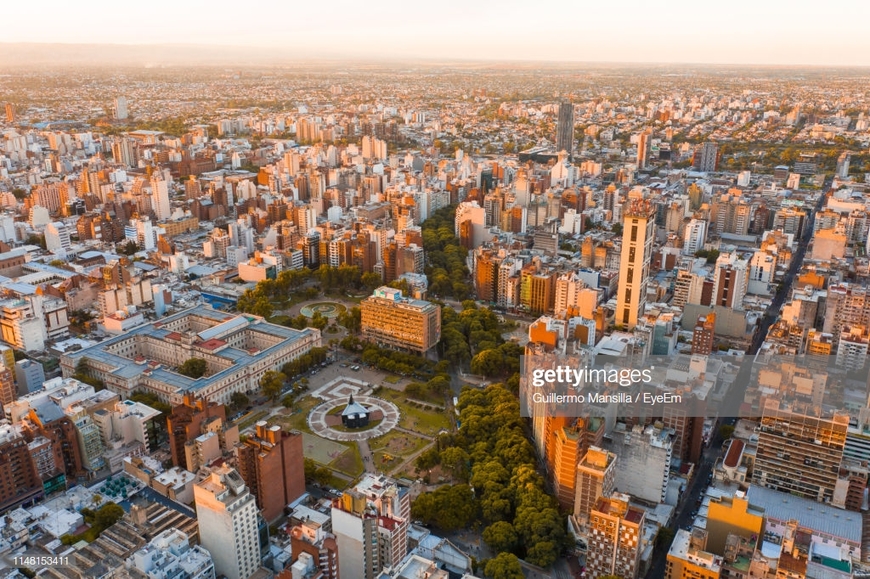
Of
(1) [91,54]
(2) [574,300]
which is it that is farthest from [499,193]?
(1) [91,54]

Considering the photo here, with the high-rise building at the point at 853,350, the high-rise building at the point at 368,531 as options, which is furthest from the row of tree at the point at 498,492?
the high-rise building at the point at 853,350

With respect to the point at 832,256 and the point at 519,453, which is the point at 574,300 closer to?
the point at 519,453

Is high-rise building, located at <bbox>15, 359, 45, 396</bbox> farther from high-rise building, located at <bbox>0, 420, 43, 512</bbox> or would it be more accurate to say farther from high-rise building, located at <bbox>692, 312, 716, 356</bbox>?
high-rise building, located at <bbox>692, 312, 716, 356</bbox>

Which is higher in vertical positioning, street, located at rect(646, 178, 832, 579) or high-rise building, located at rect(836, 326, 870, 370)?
high-rise building, located at rect(836, 326, 870, 370)

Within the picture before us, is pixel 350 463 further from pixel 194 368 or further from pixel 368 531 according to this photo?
pixel 194 368

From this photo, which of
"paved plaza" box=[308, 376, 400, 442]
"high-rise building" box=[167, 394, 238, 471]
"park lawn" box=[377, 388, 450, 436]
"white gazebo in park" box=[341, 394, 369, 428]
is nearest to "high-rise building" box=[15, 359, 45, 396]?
"high-rise building" box=[167, 394, 238, 471]
